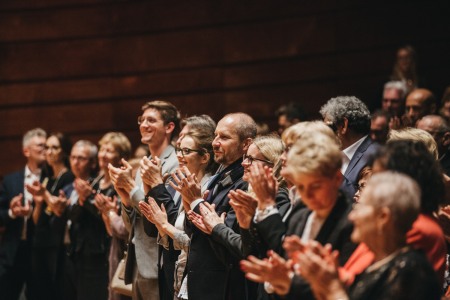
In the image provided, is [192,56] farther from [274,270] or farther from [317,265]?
[317,265]

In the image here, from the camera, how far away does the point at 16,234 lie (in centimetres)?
619

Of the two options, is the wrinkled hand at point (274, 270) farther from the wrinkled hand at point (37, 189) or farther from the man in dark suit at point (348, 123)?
the wrinkled hand at point (37, 189)

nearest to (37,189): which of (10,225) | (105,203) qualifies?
(10,225)

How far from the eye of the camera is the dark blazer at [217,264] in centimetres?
333

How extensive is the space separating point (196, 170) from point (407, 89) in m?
2.35

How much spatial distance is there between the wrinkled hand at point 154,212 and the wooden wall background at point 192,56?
10.5 feet

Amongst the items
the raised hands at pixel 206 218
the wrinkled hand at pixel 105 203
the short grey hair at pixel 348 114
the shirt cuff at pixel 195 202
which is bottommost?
the wrinkled hand at pixel 105 203

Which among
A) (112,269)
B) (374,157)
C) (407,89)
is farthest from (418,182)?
(407,89)

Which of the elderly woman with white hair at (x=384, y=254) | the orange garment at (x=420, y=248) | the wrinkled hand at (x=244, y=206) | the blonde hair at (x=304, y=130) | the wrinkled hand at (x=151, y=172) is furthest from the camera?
the wrinkled hand at (x=151, y=172)

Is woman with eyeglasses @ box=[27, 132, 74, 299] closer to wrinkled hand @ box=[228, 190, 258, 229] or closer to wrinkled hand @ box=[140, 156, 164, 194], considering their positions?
wrinkled hand @ box=[140, 156, 164, 194]

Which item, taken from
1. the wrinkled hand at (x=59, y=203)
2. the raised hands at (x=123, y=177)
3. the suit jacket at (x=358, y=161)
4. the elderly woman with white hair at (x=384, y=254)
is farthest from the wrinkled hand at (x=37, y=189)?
the elderly woman with white hair at (x=384, y=254)

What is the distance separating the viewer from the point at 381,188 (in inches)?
80.4

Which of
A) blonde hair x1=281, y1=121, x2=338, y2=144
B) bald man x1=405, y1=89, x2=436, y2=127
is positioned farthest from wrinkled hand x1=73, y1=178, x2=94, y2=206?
blonde hair x1=281, y1=121, x2=338, y2=144

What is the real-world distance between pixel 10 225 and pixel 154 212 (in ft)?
9.24
